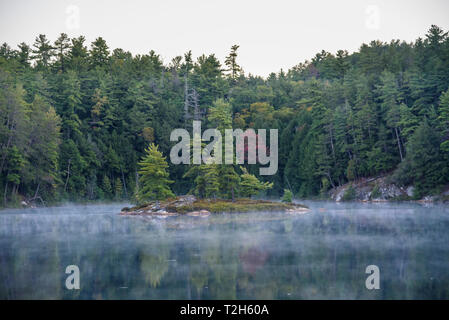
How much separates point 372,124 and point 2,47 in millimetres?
55369

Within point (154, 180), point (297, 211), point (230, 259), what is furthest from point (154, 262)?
point (297, 211)

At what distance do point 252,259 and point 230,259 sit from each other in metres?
0.83

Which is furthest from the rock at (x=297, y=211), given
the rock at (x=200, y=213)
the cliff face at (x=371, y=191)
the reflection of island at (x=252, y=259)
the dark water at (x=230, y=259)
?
the reflection of island at (x=252, y=259)

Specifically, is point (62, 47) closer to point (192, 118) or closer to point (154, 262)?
point (192, 118)

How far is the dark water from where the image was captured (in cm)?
1382

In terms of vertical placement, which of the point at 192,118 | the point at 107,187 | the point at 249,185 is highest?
the point at 192,118

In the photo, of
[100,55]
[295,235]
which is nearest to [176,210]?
[295,235]

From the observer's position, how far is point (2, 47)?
243 ft

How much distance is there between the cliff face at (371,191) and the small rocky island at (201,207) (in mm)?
14250

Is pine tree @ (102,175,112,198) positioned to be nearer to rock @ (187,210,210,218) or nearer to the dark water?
rock @ (187,210,210,218)

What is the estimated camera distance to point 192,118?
73.7 meters

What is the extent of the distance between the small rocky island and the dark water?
27.7ft

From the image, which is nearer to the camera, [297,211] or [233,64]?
[297,211]

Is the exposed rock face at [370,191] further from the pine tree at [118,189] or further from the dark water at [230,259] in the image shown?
the pine tree at [118,189]
